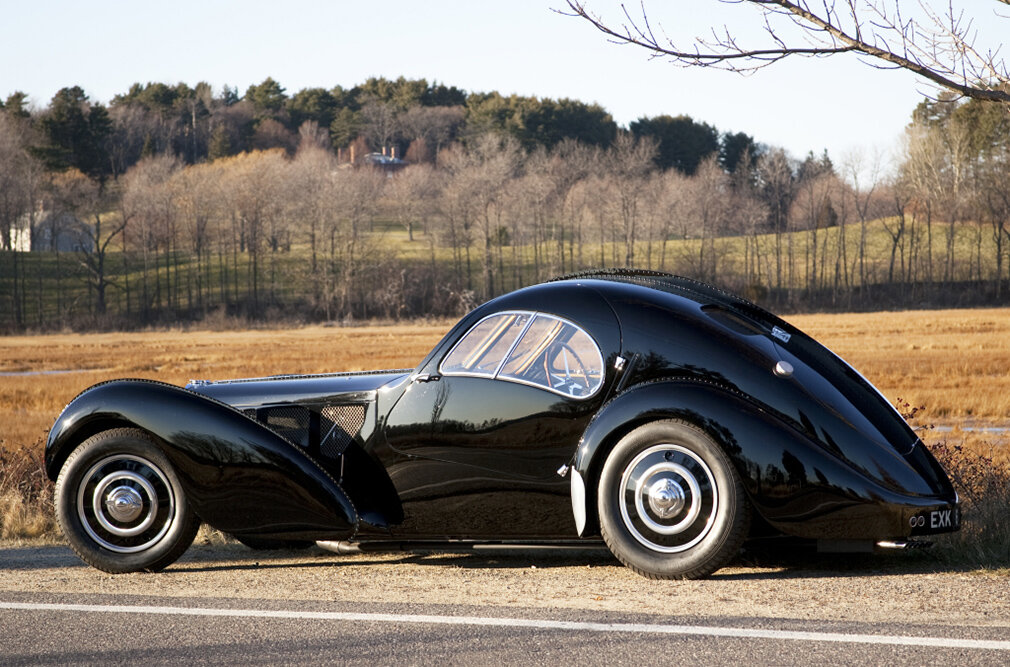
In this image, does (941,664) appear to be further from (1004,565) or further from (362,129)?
(362,129)

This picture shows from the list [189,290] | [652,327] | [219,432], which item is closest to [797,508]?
[652,327]

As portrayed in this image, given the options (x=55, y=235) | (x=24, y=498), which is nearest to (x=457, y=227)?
(x=55, y=235)

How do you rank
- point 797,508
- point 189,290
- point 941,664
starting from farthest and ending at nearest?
point 189,290
point 797,508
point 941,664

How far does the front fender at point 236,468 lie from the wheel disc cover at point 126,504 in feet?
0.63

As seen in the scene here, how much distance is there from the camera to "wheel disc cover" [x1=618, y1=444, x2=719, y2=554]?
547cm

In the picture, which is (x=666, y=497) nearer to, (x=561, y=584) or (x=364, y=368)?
(x=561, y=584)

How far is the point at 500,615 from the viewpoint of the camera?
15.8 feet

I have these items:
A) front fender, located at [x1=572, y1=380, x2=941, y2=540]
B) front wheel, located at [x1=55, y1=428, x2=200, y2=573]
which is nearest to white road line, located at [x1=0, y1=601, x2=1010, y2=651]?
front wheel, located at [x1=55, y1=428, x2=200, y2=573]

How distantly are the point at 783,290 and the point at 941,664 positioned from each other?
93.2 meters

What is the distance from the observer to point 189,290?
294 feet

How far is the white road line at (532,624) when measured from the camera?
4.24 meters

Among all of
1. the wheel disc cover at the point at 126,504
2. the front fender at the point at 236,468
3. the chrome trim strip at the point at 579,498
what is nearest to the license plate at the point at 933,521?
the chrome trim strip at the point at 579,498

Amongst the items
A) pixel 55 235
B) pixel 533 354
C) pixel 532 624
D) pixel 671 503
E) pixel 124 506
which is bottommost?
pixel 532 624

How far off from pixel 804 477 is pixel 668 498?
0.66m
